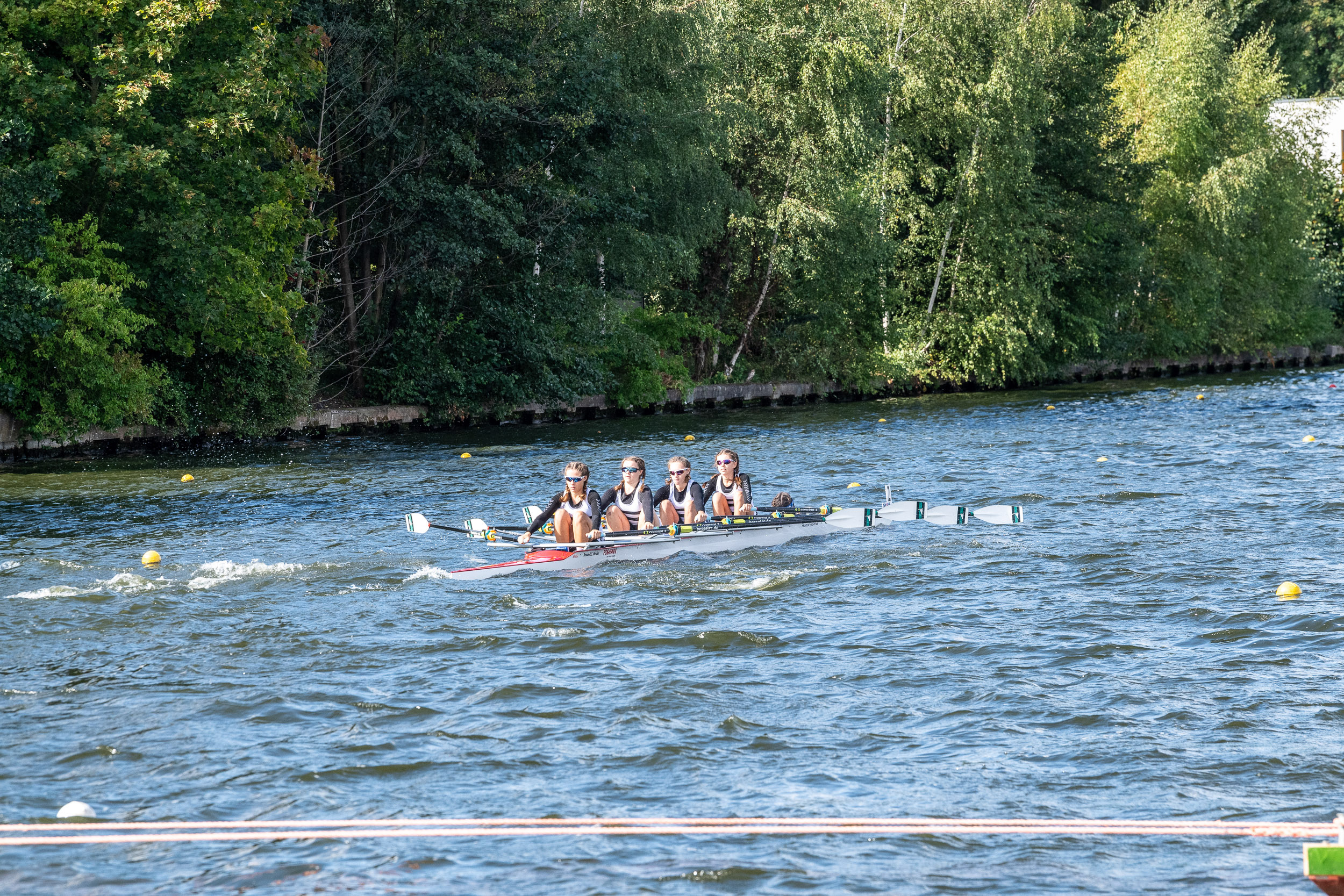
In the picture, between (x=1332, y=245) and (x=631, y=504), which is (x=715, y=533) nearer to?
(x=631, y=504)

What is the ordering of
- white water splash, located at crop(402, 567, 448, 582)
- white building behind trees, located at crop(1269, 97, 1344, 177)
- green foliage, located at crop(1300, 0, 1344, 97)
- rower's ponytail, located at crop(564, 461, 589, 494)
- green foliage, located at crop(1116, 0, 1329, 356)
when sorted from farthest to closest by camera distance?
green foliage, located at crop(1300, 0, 1344, 97) → white building behind trees, located at crop(1269, 97, 1344, 177) → green foliage, located at crop(1116, 0, 1329, 356) → rower's ponytail, located at crop(564, 461, 589, 494) → white water splash, located at crop(402, 567, 448, 582)

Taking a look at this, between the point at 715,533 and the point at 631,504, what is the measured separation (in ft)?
3.52

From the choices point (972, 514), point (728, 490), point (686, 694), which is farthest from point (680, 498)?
point (686, 694)

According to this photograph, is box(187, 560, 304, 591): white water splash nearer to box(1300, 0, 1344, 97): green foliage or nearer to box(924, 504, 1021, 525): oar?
box(924, 504, 1021, 525): oar

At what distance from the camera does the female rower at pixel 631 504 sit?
1753cm

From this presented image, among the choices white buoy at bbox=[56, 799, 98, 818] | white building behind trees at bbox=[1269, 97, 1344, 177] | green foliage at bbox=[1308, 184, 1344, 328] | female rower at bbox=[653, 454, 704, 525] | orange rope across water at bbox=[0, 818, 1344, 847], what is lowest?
orange rope across water at bbox=[0, 818, 1344, 847]

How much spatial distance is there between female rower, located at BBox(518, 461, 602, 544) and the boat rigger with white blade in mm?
245

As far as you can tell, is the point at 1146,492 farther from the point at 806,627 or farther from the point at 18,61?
the point at 18,61

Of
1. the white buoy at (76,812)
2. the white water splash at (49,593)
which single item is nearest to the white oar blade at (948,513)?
the white water splash at (49,593)

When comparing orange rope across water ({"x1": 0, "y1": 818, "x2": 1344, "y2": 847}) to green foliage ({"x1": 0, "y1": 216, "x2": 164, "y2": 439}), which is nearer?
orange rope across water ({"x1": 0, "y1": 818, "x2": 1344, "y2": 847})

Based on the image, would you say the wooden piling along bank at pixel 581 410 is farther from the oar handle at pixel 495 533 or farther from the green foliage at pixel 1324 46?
the green foliage at pixel 1324 46

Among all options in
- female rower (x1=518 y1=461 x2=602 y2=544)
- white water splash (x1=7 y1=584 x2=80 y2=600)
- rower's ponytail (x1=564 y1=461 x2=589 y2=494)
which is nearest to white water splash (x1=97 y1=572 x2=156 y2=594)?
white water splash (x1=7 y1=584 x2=80 y2=600)

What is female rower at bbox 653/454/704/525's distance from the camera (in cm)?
1802

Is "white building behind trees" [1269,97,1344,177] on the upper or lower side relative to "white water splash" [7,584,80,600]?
upper
